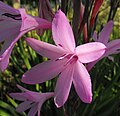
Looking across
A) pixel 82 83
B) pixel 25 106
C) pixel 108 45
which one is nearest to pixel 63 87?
pixel 82 83

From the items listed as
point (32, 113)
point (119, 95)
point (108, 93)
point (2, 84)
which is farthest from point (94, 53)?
point (2, 84)

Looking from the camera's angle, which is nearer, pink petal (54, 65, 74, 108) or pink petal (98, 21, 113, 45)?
pink petal (54, 65, 74, 108)

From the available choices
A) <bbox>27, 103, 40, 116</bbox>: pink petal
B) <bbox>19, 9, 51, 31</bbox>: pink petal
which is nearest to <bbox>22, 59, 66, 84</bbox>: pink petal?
<bbox>19, 9, 51, 31</bbox>: pink petal

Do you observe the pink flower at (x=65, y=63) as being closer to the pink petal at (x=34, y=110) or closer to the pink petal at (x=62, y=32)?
the pink petal at (x=62, y=32)

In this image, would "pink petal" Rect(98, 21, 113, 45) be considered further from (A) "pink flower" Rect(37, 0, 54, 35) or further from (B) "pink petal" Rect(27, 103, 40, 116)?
(B) "pink petal" Rect(27, 103, 40, 116)

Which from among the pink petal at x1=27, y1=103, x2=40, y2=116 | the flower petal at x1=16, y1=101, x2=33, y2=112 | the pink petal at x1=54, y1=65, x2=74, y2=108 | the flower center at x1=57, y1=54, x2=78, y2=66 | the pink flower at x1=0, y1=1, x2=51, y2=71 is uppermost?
the pink flower at x1=0, y1=1, x2=51, y2=71

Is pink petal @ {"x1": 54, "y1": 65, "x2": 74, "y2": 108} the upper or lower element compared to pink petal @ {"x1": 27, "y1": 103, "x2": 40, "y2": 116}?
upper
